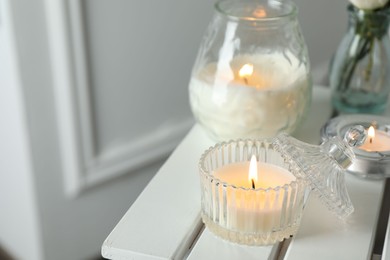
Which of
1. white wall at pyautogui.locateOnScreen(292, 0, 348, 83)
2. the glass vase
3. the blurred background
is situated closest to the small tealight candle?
the glass vase

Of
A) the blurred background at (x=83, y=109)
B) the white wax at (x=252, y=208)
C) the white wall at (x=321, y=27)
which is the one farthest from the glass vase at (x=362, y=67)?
the white wall at (x=321, y=27)

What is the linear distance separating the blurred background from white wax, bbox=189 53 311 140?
375 mm

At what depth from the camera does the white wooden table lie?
0.61m

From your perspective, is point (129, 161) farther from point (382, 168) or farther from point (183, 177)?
point (382, 168)

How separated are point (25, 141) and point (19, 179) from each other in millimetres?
98

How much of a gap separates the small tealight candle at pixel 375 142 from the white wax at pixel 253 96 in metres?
0.09

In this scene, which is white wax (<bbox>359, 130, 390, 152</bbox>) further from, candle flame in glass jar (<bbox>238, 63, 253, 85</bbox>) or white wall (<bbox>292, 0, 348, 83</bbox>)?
white wall (<bbox>292, 0, 348, 83</bbox>)

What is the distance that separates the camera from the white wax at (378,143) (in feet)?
2.36

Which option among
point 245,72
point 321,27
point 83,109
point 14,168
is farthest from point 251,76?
point 321,27

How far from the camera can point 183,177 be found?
2.37ft

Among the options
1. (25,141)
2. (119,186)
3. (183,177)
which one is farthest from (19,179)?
(183,177)

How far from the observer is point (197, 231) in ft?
2.12

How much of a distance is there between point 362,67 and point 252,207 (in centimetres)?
33

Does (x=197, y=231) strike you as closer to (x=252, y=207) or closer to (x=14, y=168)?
(x=252, y=207)
